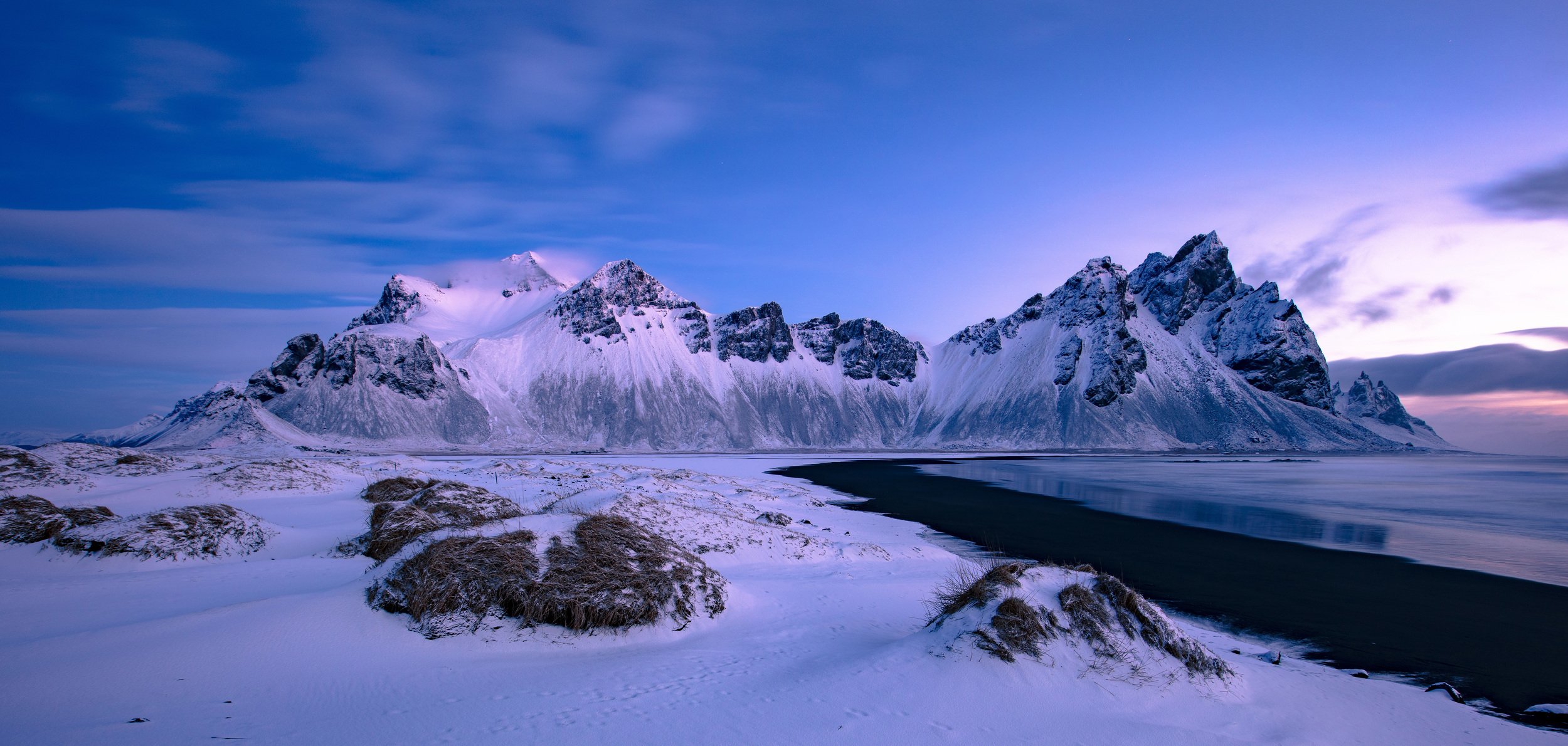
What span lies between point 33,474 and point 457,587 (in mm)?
29636

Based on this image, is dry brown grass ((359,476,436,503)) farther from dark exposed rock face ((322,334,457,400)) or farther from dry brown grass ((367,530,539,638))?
dark exposed rock face ((322,334,457,400))

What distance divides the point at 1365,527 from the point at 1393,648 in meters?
24.9

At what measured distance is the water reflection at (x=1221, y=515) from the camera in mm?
28391

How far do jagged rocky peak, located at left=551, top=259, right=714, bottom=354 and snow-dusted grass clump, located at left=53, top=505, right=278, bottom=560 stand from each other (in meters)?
147

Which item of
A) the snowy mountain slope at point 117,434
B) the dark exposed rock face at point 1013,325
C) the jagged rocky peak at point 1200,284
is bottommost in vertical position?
the snowy mountain slope at point 117,434

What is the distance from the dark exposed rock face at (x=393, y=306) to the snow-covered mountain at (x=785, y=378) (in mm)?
483

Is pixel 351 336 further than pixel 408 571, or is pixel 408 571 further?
pixel 351 336

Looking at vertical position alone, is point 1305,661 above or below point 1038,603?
below

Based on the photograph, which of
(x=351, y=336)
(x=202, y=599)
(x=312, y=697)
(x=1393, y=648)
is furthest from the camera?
(x=351, y=336)

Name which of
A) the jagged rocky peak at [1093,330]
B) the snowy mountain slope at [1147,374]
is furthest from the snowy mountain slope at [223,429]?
the jagged rocky peak at [1093,330]

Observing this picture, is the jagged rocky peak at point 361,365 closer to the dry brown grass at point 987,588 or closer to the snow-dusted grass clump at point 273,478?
the snow-dusted grass clump at point 273,478

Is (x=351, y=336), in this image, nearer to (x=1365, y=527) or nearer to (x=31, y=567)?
(x=31, y=567)

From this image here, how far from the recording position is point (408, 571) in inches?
424

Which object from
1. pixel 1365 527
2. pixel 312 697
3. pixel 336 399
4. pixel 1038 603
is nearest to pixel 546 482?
pixel 312 697
